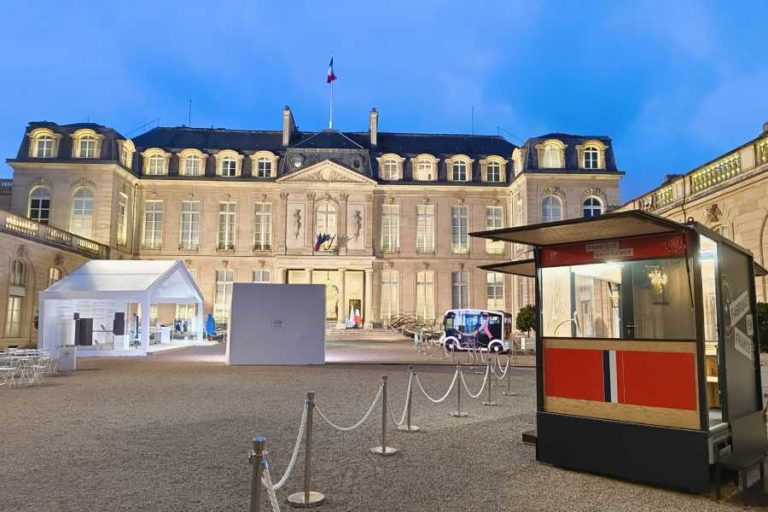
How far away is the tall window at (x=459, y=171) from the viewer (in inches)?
1483

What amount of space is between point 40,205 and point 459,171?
24.9 metres

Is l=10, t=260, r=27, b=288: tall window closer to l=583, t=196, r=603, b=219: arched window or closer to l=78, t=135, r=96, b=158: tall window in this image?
l=78, t=135, r=96, b=158: tall window

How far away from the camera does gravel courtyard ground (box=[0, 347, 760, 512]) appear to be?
4.70m

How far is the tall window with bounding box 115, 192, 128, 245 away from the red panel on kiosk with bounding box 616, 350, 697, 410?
3314 centimetres

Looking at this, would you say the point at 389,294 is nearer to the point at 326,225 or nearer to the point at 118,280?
the point at 326,225

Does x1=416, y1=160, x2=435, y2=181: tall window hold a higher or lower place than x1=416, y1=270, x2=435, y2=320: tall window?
higher

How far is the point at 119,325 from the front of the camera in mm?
20500

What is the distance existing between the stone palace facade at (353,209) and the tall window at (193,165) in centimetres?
6

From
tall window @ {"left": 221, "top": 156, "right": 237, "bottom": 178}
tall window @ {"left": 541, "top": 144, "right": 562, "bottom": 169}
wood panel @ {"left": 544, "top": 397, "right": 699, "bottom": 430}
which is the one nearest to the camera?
wood panel @ {"left": 544, "top": 397, "right": 699, "bottom": 430}

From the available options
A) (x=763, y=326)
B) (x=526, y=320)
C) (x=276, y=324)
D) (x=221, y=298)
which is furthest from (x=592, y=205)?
(x=763, y=326)

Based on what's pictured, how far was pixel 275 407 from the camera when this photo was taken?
909cm

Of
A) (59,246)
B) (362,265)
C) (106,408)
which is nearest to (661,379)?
(106,408)

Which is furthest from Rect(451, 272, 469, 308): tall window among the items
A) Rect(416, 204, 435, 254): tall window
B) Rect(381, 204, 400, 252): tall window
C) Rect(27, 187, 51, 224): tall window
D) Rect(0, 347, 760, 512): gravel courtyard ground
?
Rect(0, 347, 760, 512): gravel courtyard ground

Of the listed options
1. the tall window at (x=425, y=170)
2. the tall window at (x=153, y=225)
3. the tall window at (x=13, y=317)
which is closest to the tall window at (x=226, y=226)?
the tall window at (x=153, y=225)
